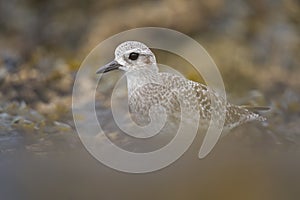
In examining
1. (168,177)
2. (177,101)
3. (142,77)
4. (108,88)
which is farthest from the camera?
(108,88)

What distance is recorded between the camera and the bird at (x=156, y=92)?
9.36 ft

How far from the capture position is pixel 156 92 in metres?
2.92

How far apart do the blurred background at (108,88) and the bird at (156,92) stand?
5.7 inches

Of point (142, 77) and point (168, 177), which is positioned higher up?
point (142, 77)

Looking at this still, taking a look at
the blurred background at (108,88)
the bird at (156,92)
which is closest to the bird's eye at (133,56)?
the bird at (156,92)

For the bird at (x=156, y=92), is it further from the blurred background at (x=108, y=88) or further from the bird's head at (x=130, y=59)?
the blurred background at (x=108, y=88)

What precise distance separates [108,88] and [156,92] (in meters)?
1.23

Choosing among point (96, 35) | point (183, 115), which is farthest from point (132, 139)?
point (96, 35)

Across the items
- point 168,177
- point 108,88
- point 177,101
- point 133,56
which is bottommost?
point 168,177

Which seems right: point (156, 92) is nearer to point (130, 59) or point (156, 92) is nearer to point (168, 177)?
point (130, 59)

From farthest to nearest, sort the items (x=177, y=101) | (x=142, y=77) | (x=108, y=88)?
(x=108, y=88), (x=142, y=77), (x=177, y=101)

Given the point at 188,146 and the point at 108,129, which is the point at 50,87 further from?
the point at 188,146

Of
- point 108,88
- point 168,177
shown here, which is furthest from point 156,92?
point 108,88

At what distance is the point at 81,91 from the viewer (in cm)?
413
